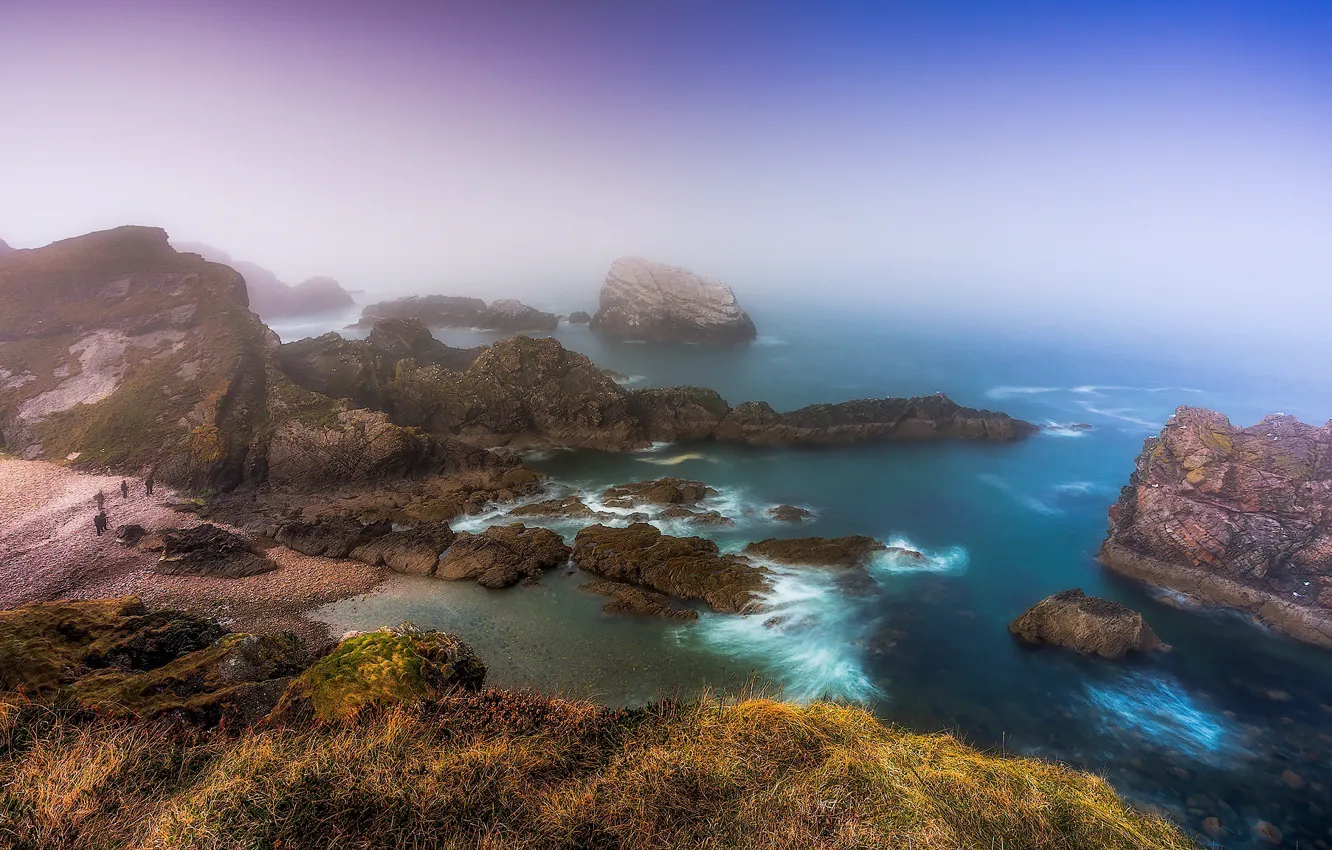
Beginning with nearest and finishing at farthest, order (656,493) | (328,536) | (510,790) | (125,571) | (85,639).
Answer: (510,790)
(85,639)
(125,571)
(328,536)
(656,493)

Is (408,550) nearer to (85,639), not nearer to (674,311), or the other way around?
(85,639)

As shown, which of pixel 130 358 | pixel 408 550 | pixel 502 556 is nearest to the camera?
pixel 502 556

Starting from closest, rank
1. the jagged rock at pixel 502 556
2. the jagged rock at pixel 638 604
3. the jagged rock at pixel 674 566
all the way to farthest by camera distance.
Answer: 1. the jagged rock at pixel 638 604
2. the jagged rock at pixel 674 566
3. the jagged rock at pixel 502 556

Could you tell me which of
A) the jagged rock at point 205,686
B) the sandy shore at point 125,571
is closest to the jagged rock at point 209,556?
the sandy shore at point 125,571

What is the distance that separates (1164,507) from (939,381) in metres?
31.6

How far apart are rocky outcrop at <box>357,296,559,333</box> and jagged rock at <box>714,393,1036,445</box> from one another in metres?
42.1

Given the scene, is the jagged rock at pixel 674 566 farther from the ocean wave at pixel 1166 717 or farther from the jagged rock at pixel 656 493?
the ocean wave at pixel 1166 717

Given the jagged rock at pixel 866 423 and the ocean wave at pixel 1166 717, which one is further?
the jagged rock at pixel 866 423

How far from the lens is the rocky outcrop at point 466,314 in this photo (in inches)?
2773

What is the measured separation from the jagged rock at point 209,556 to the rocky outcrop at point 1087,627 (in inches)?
1099

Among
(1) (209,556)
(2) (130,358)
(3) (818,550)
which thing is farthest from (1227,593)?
(2) (130,358)

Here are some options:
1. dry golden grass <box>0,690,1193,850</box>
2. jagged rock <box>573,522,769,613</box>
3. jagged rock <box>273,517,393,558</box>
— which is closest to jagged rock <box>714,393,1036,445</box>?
jagged rock <box>573,522,769,613</box>

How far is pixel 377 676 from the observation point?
10586mm

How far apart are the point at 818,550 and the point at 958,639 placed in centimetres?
590
